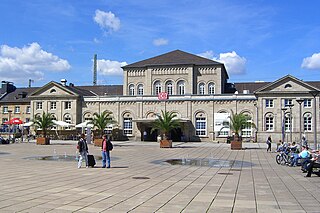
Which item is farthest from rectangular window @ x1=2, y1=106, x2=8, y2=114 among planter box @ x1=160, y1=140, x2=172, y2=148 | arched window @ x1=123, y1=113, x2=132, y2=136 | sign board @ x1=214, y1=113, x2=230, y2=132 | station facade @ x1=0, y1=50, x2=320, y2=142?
planter box @ x1=160, y1=140, x2=172, y2=148

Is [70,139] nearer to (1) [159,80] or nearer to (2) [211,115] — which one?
(1) [159,80]

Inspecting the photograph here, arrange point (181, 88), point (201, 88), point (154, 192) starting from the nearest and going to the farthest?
point (154, 192), point (201, 88), point (181, 88)

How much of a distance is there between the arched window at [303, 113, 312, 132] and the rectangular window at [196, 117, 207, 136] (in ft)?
45.8

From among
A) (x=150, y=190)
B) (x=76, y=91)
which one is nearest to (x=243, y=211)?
(x=150, y=190)

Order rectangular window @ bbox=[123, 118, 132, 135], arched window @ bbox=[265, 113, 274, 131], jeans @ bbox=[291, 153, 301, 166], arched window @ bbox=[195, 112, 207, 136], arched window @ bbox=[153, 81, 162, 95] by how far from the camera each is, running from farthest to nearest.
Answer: arched window @ bbox=[153, 81, 162, 95] → rectangular window @ bbox=[123, 118, 132, 135] → arched window @ bbox=[195, 112, 207, 136] → arched window @ bbox=[265, 113, 274, 131] → jeans @ bbox=[291, 153, 301, 166]

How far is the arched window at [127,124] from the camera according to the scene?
6058 centimetres

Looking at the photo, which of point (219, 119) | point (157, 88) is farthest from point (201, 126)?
point (157, 88)

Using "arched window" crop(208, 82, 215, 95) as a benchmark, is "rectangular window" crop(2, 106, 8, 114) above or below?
below

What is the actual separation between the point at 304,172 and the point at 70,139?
4687cm

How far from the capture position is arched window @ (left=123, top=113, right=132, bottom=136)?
60.6 m

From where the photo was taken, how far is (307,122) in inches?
2138

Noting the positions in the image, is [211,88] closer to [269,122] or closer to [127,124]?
[269,122]

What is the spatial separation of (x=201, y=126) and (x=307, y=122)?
590 inches

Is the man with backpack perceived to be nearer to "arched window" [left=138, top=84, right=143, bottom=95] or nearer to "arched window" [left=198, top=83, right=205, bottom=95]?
"arched window" [left=198, top=83, right=205, bottom=95]
